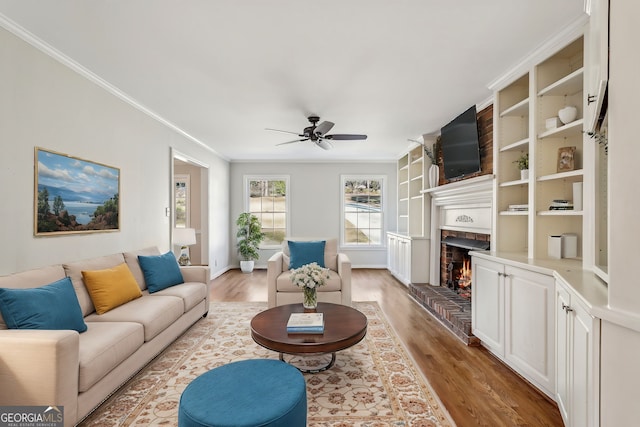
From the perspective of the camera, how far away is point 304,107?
3795 millimetres

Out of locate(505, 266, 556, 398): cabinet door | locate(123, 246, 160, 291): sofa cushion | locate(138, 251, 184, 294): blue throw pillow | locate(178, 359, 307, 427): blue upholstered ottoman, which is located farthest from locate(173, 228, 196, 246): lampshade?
locate(505, 266, 556, 398): cabinet door

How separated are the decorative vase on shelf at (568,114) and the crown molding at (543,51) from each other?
1.48 ft

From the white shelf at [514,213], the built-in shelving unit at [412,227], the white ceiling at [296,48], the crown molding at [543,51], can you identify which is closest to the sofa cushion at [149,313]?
the white ceiling at [296,48]

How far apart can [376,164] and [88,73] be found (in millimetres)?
5825

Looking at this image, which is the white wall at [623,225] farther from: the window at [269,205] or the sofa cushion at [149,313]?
the window at [269,205]

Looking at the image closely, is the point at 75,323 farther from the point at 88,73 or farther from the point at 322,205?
the point at 322,205

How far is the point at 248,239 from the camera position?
710 cm

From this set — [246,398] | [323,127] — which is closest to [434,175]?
[323,127]

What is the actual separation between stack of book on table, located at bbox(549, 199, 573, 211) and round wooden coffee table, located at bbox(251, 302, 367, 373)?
6.01 feet

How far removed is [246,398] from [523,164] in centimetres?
307

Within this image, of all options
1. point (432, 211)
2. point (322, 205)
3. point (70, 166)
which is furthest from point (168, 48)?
point (322, 205)

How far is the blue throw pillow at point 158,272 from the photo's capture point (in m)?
3.37

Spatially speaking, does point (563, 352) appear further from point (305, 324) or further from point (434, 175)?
point (434, 175)

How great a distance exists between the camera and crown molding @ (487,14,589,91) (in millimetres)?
2174
